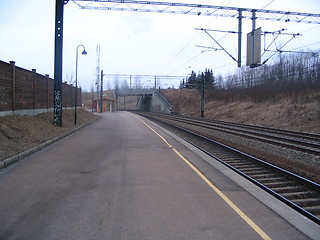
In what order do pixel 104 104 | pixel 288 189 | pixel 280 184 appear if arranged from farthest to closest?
pixel 104 104 < pixel 280 184 < pixel 288 189

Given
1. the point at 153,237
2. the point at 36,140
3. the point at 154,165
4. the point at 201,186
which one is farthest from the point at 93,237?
the point at 36,140

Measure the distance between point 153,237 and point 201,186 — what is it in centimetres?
320

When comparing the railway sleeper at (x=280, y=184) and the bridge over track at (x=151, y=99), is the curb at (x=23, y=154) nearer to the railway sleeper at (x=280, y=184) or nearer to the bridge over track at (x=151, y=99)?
the railway sleeper at (x=280, y=184)

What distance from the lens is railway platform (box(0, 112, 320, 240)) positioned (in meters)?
4.59

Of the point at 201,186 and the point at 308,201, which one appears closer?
the point at 308,201

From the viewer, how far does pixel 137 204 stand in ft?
→ 19.3

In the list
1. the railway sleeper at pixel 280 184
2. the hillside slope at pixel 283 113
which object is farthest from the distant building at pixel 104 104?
the railway sleeper at pixel 280 184

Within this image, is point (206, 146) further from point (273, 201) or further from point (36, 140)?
point (273, 201)

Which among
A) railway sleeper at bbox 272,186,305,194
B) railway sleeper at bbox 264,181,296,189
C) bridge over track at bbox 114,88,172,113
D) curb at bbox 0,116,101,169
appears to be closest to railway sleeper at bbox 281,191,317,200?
railway sleeper at bbox 272,186,305,194

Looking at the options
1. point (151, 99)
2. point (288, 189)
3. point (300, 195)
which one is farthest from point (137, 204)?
point (151, 99)

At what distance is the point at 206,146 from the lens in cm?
1599

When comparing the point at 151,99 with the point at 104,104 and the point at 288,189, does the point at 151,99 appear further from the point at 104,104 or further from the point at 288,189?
the point at 288,189

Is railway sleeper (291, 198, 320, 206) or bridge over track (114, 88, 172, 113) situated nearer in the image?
railway sleeper (291, 198, 320, 206)

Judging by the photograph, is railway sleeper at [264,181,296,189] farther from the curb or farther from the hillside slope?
the hillside slope
